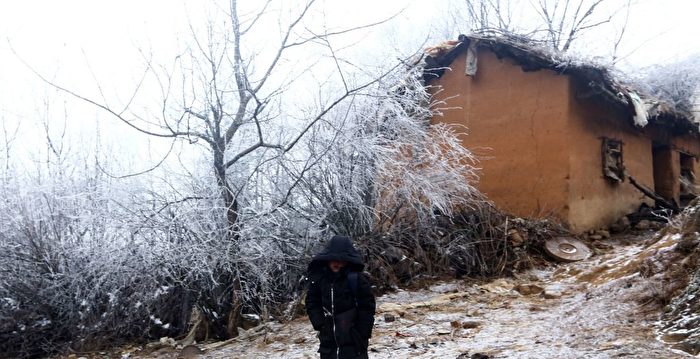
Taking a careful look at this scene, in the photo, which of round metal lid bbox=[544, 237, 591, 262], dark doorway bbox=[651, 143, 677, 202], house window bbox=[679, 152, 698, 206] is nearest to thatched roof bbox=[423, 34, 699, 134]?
dark doorway bbox=[651, 143, 677, 202]

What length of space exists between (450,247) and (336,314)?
566cm

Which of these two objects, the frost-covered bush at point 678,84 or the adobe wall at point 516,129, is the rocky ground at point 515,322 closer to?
the adobe wall at point 516,129

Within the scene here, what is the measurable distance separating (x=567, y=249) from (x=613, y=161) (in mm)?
2893

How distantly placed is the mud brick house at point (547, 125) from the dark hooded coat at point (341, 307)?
6.78 m

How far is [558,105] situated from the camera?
11.1 m

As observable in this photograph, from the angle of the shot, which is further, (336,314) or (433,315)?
(433,315)

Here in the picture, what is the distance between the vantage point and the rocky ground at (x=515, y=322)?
17.8 feet

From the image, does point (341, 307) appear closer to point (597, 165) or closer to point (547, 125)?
point (547, 125)

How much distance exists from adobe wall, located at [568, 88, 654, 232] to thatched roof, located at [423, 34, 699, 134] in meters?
0.31

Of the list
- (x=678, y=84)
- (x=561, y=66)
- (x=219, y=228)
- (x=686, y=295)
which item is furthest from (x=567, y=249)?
(x=678, y=84)

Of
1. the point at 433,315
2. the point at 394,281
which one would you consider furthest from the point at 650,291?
the point at 394,281

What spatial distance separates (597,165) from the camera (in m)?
11.5

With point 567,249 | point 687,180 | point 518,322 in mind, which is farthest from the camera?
point 687,180

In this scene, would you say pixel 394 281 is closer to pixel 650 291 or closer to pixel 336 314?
pixel 650 291
